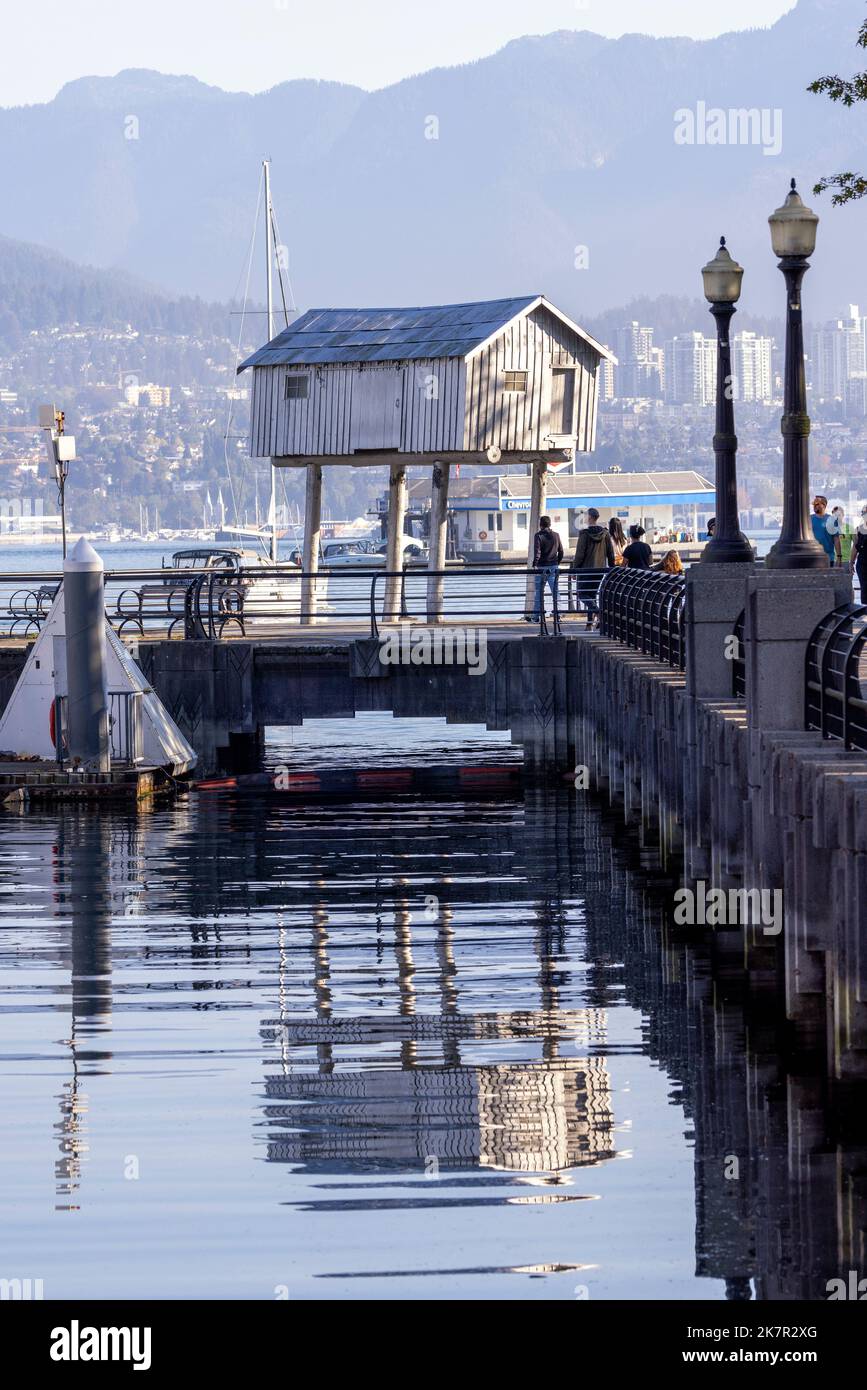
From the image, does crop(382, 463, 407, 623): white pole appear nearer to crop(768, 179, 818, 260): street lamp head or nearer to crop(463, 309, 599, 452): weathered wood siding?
crop(463, 309, 599, 452): weathered wood siding

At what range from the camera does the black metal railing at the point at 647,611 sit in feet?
79.4

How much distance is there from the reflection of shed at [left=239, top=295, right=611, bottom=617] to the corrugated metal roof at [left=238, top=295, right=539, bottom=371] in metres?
0.04

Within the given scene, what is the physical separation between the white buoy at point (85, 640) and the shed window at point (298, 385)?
36.2ft

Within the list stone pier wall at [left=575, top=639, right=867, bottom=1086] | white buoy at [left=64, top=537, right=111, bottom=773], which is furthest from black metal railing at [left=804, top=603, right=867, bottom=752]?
white buoy at [left=64, top=537, right=111, bottom=773]

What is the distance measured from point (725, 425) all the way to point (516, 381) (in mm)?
15400

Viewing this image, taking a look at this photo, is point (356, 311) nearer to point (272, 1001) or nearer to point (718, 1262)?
point (272, 1001)

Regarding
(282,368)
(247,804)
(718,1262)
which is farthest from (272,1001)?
(282,368)

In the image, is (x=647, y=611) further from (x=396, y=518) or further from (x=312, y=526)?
(x=312, y=526)

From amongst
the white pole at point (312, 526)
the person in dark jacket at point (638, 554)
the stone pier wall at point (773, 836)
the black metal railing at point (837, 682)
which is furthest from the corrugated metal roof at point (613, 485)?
the black metal railing at point (837, 682)

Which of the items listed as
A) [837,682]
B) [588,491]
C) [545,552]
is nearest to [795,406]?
[837,682]

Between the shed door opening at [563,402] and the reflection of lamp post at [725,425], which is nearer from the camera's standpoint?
the reflection of lamp post at [725,425]

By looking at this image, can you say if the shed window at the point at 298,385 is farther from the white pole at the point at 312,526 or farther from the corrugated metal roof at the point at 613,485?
the corrugated metal roof at the point at 613,485

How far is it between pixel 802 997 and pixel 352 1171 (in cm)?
388
